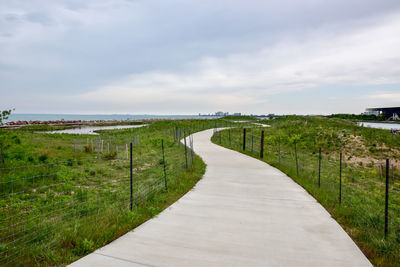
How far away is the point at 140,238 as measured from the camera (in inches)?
173

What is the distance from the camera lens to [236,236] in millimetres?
4504

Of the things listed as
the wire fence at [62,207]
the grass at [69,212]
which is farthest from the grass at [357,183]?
the wire fence at [62,207]

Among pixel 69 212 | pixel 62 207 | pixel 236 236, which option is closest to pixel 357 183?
pixel 236 236

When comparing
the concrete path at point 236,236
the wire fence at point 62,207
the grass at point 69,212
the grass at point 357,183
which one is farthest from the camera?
the grass at point 357,183

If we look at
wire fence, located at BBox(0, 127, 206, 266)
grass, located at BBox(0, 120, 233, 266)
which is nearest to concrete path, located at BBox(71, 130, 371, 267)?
grass, located at BBox(0, 120, 233, 266)

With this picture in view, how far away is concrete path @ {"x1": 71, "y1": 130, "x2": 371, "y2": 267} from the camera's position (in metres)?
3.70

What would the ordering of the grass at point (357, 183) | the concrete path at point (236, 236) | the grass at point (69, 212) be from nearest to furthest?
the concrete path at point (236, 236), the grass at point (69, 212), the grass at point (357, 183)

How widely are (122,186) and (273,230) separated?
6107 millimetres

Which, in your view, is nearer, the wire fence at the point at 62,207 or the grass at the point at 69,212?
the grass at the point at 69,212

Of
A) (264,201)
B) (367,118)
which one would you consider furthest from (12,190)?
(367,118)

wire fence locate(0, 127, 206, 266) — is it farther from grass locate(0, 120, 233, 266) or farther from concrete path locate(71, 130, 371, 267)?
concrete path locate(71, 130, 371, 267)

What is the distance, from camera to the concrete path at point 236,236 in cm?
370

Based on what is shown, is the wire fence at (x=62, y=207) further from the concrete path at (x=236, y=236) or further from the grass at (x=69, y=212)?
the concrete path at (x=236, y=236)

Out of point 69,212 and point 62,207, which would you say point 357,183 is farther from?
point 62,207
